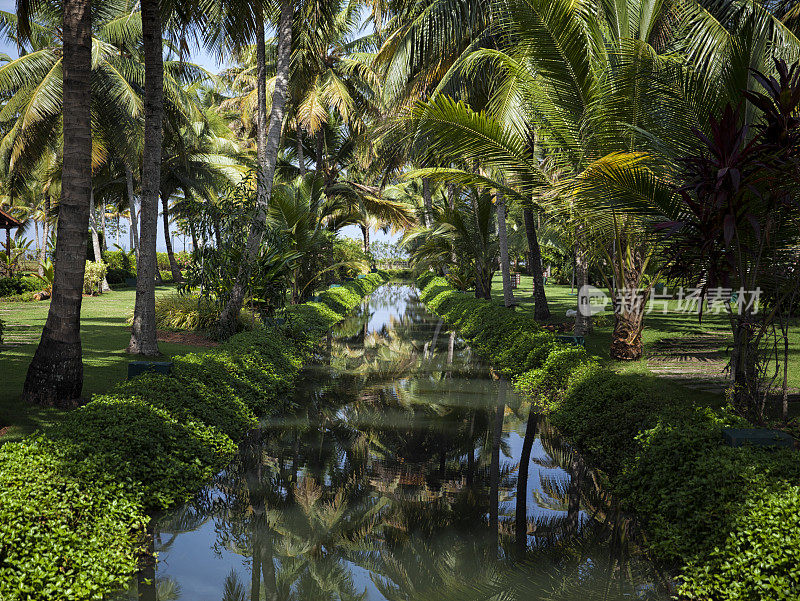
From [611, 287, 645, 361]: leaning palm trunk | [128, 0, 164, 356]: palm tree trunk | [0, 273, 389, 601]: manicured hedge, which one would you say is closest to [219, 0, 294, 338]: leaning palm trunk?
[128, 0, 164, 356]: palm tree trunk

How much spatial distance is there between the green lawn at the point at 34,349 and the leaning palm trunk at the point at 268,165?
3.69ft

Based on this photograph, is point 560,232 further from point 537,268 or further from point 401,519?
point 401,519

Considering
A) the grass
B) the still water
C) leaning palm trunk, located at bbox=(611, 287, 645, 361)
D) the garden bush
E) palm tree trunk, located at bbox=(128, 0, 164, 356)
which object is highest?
palm tree trunk, located at bbox=(128, 0, 164, 356)

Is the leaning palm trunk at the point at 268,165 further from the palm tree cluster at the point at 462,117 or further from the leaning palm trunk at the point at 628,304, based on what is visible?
the leaning palm trunk at the point at 628,304

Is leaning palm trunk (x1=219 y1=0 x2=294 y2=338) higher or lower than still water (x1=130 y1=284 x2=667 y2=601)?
higher

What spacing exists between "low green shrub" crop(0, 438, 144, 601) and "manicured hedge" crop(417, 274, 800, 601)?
3.34 meters

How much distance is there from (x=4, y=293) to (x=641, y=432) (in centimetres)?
2088

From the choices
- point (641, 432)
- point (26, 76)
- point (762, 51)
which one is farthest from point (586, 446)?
point (26, 76)

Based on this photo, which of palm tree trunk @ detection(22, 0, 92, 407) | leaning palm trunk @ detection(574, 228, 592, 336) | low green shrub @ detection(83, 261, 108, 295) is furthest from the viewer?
low green shrub @ detection(83, 261, 108, 295)

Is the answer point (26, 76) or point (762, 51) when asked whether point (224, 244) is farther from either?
point (26, 76)

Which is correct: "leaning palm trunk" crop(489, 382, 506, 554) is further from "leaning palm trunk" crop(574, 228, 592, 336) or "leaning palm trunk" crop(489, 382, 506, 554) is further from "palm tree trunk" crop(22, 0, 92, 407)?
"palm tree trunk" crop(22, 0, 92, 407)

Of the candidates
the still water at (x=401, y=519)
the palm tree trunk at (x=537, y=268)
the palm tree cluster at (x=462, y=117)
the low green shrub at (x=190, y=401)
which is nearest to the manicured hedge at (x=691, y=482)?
the still water at (x=401, y=519)

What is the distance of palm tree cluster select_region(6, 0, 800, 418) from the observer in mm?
6395

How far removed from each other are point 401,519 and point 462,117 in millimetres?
5458
